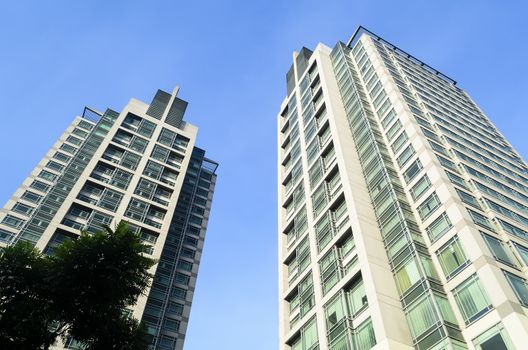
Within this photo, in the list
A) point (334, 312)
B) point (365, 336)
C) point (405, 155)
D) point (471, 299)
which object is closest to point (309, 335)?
point (334, 312)

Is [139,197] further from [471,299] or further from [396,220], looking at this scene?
[471,299]

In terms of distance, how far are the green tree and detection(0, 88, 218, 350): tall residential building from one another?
83.9 ft

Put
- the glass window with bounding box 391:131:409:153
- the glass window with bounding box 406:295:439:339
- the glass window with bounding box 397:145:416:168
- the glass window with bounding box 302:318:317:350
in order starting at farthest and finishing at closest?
1. the glass window with bounding box 391:131:409:153
2. the glass window with bounding box 397:145:416:168
3. the glass window with bounding box 302:318:317:350
4. the glass window with bounding box 406:295:439:339

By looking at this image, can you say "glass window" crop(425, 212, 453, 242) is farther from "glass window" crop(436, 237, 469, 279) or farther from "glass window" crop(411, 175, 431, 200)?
"glass window" crop(411, 175, 431, 200)

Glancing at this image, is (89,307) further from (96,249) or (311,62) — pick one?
(311,62)

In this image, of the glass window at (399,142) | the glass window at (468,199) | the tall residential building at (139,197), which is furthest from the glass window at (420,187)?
the tall residential building at (139,197)

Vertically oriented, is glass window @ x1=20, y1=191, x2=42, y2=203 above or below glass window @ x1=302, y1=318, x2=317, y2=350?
above

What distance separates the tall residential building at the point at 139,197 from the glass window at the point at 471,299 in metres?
32.5

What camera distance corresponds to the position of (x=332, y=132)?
47.0 m

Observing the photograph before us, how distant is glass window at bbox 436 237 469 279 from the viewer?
27719 millimetres

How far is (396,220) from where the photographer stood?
3366 centimetres

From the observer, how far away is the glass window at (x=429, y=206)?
32.7 m

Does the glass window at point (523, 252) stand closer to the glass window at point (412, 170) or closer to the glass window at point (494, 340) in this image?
the glass window at point (494, 340)

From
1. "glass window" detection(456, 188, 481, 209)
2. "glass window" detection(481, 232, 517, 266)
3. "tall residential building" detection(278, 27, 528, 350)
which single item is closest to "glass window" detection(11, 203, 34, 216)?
"tall residential building" detection(278, 27, 528, 350)
